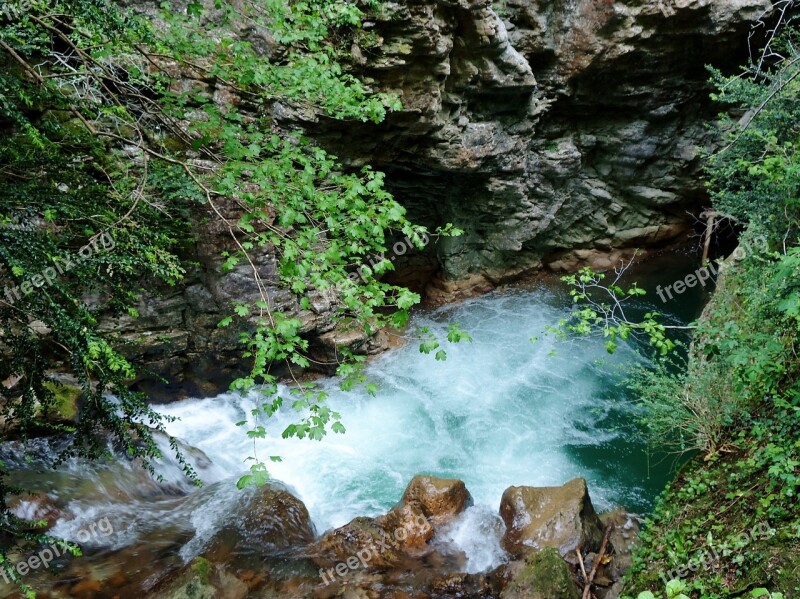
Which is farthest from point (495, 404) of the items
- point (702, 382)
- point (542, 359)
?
point (702, 382)

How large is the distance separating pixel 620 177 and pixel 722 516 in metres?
10.4

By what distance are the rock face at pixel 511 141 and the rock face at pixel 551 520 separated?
12.4 feet

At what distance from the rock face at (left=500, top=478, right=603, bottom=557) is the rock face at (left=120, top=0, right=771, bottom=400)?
3782 millimetres

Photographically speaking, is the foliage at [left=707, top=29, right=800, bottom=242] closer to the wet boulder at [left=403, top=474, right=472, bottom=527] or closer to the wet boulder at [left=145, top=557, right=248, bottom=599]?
the wet boulder at [left=403, top=474, right=472, bottom=527]

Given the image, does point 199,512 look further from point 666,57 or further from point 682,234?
point 682,234

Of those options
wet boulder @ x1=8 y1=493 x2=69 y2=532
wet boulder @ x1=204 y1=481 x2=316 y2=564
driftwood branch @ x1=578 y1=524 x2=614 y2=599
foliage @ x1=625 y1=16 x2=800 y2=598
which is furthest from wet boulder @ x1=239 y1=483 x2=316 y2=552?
foliage @ x1=625 y1=16 x2=800 y2=598

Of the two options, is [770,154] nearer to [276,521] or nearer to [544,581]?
[544,581]

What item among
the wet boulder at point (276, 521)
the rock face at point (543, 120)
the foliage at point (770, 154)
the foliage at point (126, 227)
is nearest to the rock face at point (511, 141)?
the rock face at point (543, 120)

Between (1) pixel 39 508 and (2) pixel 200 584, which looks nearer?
(2) pixel 200 584

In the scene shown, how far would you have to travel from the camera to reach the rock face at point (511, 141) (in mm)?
7746

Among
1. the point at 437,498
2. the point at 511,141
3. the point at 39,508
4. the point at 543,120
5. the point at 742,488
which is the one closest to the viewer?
the point at 742,488

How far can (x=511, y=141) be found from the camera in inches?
406

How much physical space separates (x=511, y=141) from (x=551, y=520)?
312 inches

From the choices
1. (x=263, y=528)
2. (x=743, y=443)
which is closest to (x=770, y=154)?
(x=743, y=443)
